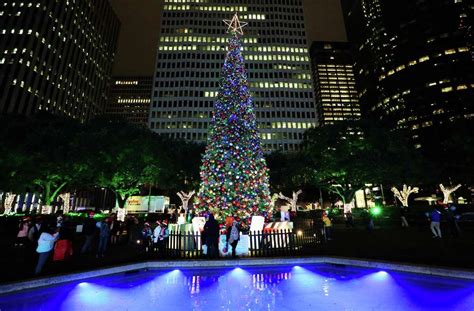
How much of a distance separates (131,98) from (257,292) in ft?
674

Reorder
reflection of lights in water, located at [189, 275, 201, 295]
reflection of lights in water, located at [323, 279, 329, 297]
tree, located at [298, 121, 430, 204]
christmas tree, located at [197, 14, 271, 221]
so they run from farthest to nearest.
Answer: tree, located at [298, 121, 430, 204], christmas tree, located at [197, 14, 271, 221], reflection of lights in water, located at [189, 275, 201, 295], reflection of lights in water, located at [323, 279, 329, 297]

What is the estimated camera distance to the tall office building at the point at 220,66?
87.1 m

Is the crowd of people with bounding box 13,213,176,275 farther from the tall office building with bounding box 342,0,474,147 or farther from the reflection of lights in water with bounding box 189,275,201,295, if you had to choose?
the tall office building with bounding box 342,0,474,147

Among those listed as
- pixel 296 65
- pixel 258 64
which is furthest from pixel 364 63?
pixel 258 64

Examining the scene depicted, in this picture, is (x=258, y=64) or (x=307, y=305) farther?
(x=258, y=64)

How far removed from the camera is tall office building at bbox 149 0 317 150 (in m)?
87.1

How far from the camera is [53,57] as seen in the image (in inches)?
3246

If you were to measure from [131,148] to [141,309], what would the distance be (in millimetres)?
26133

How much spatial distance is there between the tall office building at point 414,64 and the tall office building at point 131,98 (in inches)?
5810

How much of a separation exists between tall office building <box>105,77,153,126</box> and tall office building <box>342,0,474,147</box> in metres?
148

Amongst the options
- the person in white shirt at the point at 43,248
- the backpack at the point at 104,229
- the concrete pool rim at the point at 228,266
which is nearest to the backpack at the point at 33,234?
the backpack at the point at 104,229

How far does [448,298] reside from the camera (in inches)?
259

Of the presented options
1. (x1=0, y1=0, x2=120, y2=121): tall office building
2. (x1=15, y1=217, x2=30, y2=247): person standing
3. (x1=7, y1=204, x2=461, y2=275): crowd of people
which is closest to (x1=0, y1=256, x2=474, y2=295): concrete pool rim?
(x1=7, y1=204, x2=461, y2=275): crowd of people

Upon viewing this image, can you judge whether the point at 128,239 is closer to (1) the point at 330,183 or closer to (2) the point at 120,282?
(2) the point at 120,282
